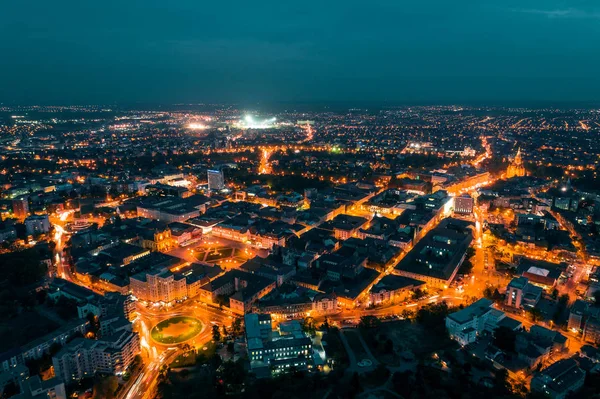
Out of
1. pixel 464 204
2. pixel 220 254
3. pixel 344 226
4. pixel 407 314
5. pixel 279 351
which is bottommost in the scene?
pixel 407 314

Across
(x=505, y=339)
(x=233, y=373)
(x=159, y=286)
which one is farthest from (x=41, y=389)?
(x=505, y=339)

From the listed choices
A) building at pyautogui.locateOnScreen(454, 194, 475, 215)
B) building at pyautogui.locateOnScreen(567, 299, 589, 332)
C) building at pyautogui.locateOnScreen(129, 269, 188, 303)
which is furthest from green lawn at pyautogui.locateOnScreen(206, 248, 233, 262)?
building at pyautogui.locateOnScreen(454, 194, 475, 215)

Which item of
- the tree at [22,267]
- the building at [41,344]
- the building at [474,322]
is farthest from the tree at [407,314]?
the tree at [22,267]

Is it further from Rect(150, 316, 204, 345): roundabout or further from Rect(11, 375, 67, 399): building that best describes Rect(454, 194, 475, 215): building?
Rect(11, 375, 67, 399): building

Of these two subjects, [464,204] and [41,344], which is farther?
[464,204]

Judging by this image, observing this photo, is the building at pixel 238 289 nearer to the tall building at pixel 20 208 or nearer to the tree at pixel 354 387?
the tree at pixel 354 387

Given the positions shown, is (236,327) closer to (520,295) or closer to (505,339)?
(505,339)

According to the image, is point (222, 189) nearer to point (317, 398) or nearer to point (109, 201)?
point (109, 201)

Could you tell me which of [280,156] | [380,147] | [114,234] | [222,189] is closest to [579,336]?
Answer: [114,234]
